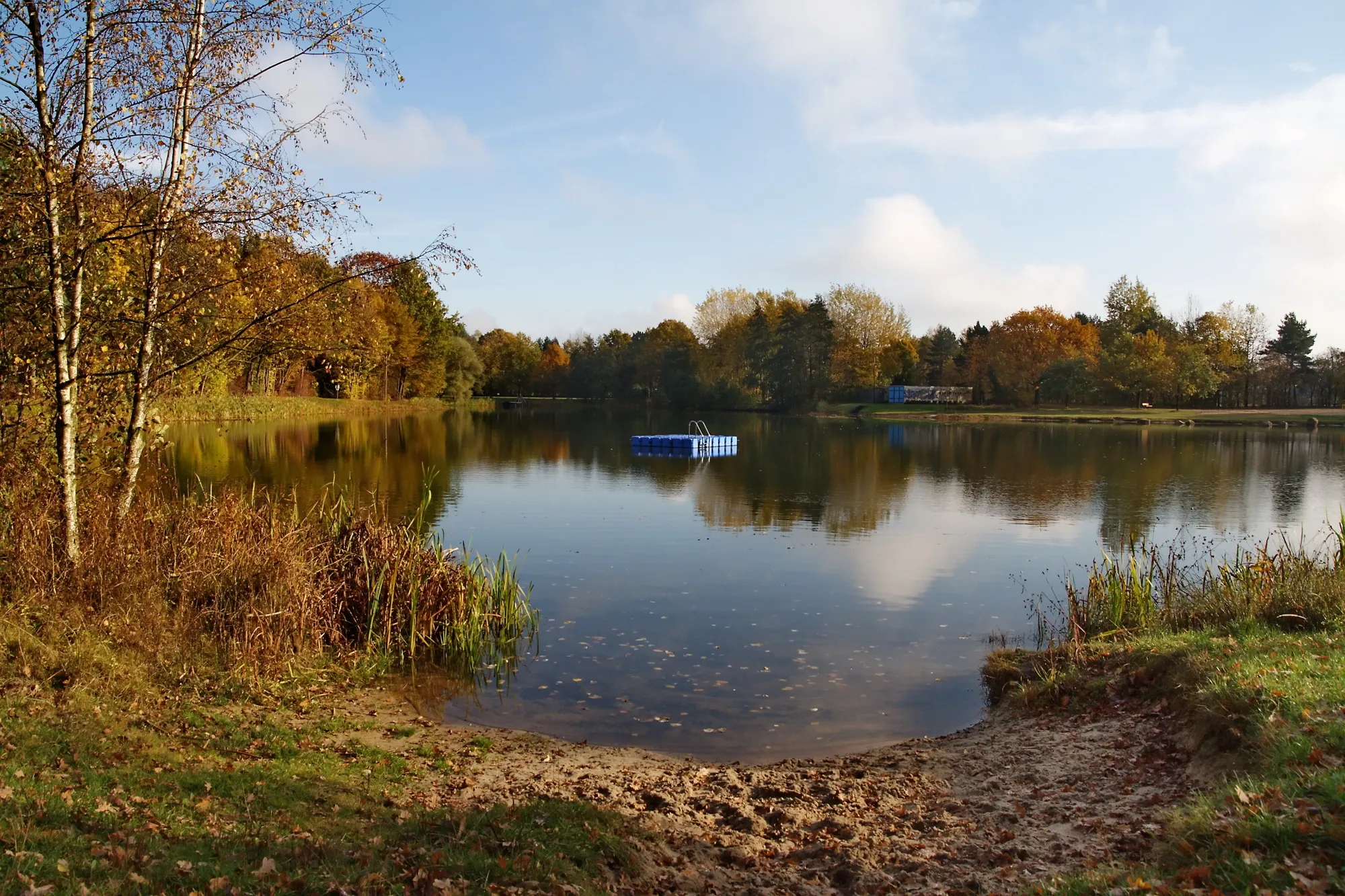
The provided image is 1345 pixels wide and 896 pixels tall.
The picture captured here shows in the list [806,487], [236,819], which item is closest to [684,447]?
[806,487]

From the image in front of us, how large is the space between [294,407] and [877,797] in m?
70.4

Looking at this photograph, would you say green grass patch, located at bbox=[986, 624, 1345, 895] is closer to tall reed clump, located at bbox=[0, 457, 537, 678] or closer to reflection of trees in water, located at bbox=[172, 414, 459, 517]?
tall reed clump, located at bbox=[0, 457, 537, 678]

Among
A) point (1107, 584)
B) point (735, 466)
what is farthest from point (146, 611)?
point (735, 466)

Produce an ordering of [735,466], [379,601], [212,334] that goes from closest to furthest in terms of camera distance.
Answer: [212,334] < [379,601] < [735,466]

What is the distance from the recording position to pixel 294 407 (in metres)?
70.7

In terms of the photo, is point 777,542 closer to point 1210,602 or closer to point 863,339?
point 1210,602

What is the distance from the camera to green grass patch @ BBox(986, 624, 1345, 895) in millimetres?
4934

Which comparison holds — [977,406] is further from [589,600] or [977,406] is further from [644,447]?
[589,600]

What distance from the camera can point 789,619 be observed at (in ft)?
50.1

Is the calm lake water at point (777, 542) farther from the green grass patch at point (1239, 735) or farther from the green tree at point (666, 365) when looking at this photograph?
the green tree at point (666, 365)

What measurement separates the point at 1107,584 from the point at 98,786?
1298 centimetres

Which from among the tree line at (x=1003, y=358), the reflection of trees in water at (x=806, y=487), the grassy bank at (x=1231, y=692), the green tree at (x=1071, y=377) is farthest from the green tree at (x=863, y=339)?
the grassy bank at (x=1231, y=692)

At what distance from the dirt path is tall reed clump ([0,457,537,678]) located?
1.72 metres

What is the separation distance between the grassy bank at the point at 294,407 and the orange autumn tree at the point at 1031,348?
58.2m
